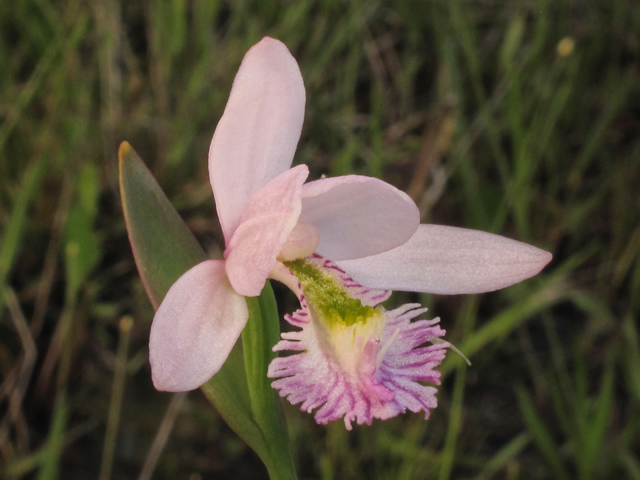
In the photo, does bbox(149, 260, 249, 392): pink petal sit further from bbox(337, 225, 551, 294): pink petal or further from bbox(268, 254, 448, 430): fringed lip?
bbox(337, 225, 551, 294): pink petal

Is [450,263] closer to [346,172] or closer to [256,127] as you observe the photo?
[256,127]

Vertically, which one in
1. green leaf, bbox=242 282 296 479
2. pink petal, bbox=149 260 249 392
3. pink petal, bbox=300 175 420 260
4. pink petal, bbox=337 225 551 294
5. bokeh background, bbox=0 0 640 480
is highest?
pink petal, bbox=300 175 420 260

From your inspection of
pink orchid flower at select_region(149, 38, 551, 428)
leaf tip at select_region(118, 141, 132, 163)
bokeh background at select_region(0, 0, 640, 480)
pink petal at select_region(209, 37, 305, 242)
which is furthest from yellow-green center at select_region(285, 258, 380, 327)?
bokeh background at select_region(0, 0, 640, 480)

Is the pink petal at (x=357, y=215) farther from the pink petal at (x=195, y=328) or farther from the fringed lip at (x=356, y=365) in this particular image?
the pink petal at (x=195, y=328)

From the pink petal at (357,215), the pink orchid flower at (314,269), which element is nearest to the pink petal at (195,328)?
the pink orchid flower at (314,269)

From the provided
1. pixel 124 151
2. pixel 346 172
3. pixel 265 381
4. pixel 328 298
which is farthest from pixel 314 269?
pixel 346 172

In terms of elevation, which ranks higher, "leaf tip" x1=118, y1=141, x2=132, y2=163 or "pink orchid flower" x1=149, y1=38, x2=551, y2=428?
"leaf tip" x1=118, y1=141, x2=132, y2=163
